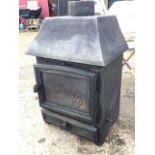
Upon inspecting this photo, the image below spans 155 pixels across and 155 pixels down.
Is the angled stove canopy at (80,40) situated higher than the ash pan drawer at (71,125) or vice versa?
the angled stove canopy at (80,40)

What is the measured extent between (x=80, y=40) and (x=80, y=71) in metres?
0.19

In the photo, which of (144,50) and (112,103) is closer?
(144,50)

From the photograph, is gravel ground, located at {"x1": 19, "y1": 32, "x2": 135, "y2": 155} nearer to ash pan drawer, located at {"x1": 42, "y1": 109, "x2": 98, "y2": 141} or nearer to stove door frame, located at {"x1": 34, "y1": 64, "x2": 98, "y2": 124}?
ash pan drawer, located at {"x1": 42, "y1": 109, "x2": 98, "y2": 141}

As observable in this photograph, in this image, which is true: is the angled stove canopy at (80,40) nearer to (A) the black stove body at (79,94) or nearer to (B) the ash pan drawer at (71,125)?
(A) the black stove body at (79,94)

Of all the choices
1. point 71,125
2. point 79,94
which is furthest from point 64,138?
point 79,94

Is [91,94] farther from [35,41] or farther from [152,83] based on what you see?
[35,41]

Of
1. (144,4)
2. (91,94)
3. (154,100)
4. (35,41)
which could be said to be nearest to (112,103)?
(91,94)

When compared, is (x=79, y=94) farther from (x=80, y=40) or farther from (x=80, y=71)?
(x=80, y=40)

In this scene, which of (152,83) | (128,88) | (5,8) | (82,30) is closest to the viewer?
(5,8)

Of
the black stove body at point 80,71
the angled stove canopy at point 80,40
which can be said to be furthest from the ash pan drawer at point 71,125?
the angled stove canopy at point 80,40

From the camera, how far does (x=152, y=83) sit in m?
0.97

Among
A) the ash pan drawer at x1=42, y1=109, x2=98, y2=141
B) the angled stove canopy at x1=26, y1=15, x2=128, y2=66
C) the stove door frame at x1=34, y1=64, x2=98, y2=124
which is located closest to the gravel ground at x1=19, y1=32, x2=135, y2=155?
the ash pan drawer at x1=42, y1=109, x2=98, y2=141

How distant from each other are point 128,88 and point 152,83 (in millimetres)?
1391

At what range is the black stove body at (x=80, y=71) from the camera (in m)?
1.24
